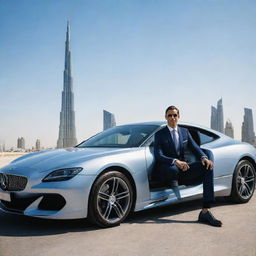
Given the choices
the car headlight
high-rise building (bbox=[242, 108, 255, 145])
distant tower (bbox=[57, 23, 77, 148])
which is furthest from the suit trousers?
distant tower (bbox=[57, 23, 77, 148])

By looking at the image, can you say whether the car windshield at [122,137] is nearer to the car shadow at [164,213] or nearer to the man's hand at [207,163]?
the man's hand at [207,163]

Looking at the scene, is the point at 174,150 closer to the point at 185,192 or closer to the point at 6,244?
the point at 185,192

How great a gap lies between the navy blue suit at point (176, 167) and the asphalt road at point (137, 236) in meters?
0.46

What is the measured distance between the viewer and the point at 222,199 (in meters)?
6.04

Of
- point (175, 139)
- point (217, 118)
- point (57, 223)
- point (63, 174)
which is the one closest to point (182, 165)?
point (175, 139)

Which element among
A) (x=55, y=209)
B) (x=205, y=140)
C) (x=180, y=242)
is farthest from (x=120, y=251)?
(x=205, y=140)

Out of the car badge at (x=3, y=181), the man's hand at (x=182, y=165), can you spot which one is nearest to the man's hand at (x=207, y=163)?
the man's hand at (x=182, y=165)

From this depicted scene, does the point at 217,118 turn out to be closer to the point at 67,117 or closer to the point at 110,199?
the point at 67,117

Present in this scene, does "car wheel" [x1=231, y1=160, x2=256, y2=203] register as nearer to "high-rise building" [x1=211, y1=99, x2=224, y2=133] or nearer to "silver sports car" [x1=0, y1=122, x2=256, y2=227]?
"silver sports car" [x1=0, y1=122, x2=256, y2=227]

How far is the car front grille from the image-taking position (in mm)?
3952

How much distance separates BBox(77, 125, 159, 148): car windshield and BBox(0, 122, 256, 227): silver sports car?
0.6 inches

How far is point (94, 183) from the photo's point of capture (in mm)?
3914

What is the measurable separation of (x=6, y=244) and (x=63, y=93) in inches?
7853

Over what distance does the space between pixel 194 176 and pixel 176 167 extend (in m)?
0.39
